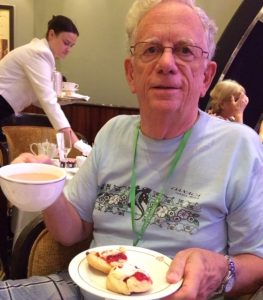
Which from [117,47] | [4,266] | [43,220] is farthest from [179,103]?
[117,47]

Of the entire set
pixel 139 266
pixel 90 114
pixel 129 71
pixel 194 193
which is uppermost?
pixel 129 71

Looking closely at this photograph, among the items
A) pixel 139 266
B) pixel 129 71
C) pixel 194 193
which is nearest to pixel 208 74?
pixel 129 71

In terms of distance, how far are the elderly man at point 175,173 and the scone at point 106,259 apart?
0.58ft

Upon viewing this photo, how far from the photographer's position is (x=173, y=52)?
1.12 meters

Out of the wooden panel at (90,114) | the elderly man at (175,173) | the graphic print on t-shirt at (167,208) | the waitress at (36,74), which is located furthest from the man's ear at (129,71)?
the wooden panel at (90,114)

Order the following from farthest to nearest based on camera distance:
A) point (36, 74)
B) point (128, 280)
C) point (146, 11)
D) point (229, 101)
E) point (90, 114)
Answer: point (90, 114) → point (229, 101) → point (36, 74) → point (146, 11) → point (128, 280)

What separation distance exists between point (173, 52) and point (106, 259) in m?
0.57

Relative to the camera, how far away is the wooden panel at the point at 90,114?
17.3 ft

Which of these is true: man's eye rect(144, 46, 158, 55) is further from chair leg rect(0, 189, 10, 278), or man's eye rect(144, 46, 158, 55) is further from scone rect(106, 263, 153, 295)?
chair leg rect(0, 189, 10, 278)

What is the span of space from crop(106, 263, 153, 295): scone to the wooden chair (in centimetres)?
43

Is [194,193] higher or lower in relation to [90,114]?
higher

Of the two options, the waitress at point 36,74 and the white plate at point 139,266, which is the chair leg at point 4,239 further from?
the white plate at point 139,266

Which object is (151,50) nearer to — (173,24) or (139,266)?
(173,24)

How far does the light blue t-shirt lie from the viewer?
1.04 metres
